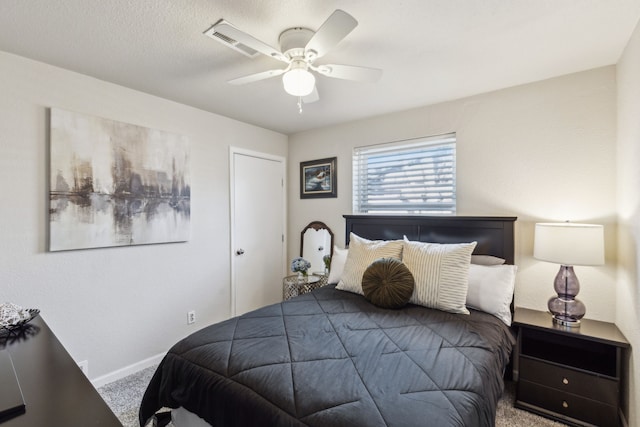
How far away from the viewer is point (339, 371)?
4.26ft

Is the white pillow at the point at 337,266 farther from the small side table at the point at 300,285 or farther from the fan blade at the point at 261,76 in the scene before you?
the fan blade at the point at 261,76

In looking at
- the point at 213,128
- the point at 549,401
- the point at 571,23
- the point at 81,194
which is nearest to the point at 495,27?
the point at 571,23

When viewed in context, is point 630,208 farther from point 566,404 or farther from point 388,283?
point 388,283

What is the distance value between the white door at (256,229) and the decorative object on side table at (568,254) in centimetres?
278

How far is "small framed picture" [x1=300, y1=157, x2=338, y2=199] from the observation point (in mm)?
3594

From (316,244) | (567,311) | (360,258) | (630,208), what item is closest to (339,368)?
(360,258)

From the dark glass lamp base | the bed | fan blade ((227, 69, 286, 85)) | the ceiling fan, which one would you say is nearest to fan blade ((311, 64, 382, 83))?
the ceiling fan

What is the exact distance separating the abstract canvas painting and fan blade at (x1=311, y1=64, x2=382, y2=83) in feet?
5.71

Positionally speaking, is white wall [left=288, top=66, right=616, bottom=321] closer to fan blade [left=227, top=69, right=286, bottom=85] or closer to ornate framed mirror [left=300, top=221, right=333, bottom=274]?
ornate framed mirror [left=300, top=221, right=333, bottom=274]

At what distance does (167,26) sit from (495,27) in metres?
1.85

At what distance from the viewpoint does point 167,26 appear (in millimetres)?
1680

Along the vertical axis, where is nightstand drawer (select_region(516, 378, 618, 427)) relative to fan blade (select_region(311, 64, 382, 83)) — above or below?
below

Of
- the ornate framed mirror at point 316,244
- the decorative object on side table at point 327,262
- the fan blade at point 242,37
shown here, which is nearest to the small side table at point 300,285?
the decorative object on side table at point 327,262

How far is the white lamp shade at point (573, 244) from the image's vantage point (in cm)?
186
